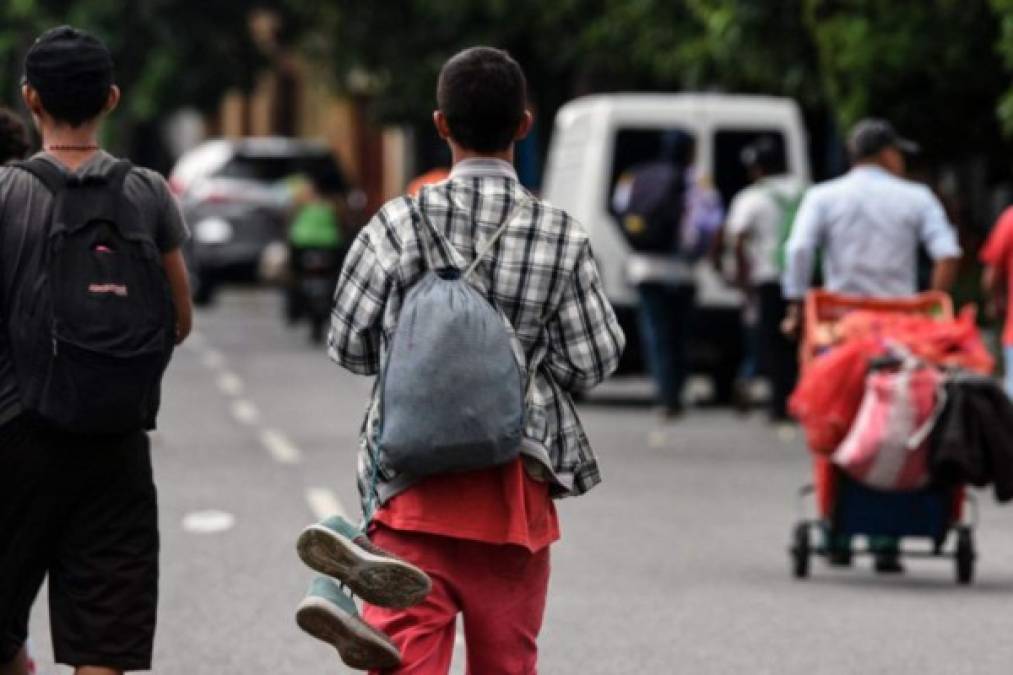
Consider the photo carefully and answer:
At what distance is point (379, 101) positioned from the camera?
38.8m

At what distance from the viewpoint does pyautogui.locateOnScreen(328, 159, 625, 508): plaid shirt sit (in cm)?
612

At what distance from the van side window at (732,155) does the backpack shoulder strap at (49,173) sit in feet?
51.4

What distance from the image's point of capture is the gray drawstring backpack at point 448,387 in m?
5.98

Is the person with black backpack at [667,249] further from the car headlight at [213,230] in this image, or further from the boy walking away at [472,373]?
the car headlight at [213,230]

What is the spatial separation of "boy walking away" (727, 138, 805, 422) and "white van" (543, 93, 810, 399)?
1261mm

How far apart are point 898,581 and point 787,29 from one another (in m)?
13.5

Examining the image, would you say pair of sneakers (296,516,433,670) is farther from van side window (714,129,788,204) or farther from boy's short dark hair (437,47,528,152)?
van side window (714,129,788,204)

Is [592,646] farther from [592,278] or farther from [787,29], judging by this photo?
[787,29]

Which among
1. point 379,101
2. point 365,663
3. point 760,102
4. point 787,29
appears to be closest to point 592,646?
point 365,663

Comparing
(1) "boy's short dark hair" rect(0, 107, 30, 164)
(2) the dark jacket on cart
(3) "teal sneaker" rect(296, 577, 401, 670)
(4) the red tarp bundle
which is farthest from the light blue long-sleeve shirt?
(3) "teal sneaker" rect(296, 577, 401, 670)

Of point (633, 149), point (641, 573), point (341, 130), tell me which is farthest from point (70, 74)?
point (341, 130)

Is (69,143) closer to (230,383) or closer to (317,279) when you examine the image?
(230,383)

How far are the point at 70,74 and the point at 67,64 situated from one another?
0.02m

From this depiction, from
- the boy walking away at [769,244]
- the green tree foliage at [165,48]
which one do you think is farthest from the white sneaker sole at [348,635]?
the green tree foliage at [165,48]
